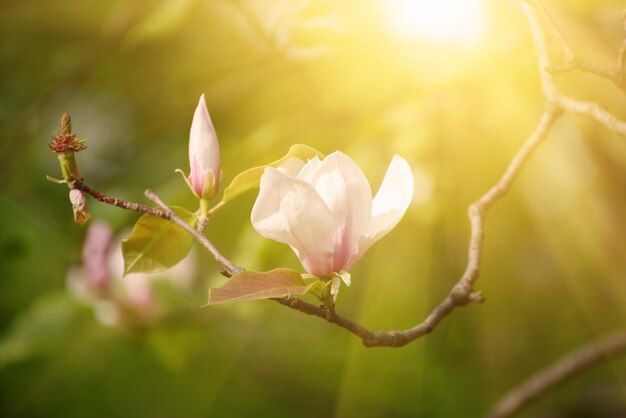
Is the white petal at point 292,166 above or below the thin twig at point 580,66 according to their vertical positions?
below

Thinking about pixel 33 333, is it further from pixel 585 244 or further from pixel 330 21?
pixel 585 244

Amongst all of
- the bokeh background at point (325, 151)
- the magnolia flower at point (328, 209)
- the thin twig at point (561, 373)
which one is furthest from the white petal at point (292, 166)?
the thin twig at point (561, 373)

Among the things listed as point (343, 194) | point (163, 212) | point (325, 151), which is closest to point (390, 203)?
point (343, 194)

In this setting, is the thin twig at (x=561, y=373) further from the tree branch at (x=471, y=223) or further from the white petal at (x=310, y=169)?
the white petal at (x=310, y=169)

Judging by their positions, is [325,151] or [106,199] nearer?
[106,199]

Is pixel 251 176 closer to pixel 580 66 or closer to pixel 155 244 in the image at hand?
pixel 155 244

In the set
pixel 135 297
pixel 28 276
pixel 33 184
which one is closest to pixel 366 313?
pixel 135 297

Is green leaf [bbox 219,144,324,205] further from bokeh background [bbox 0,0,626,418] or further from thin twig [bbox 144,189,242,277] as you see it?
bokeh background [bbox 0,0,626,418]
